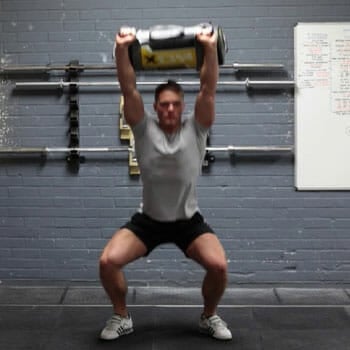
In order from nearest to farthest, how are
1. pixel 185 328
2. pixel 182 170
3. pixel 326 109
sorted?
pixel 182 170, pixel 185 328, pixel 326 109

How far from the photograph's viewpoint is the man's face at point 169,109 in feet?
9.27

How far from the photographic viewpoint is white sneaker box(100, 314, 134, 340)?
296 cm

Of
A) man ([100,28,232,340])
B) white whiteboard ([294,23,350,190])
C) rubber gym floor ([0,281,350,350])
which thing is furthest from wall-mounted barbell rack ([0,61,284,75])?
rubber gym floor ([0,281,350,350])

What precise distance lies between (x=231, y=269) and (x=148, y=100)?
1293 millimetres

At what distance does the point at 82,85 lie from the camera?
12.7 feet

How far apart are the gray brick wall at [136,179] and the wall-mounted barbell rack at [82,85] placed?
4 cm

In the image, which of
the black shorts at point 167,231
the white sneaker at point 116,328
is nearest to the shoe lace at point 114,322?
the white sneaker at point 116,328

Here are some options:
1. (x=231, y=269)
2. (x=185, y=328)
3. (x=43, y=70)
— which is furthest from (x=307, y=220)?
(x=43, y=70)

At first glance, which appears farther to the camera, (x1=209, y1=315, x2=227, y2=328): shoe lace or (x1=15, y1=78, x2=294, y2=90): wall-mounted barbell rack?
(x1=15, y1=78, x2=294, y2=90): wall-mounted barbell rack

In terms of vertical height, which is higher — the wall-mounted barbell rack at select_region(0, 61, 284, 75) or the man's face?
the wall-mounted barbell rack at select_region(0, 61, 284, 75)

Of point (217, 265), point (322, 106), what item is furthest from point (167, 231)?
point (322, 106)

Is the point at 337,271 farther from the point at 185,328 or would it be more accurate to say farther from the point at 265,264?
the point at 185,328

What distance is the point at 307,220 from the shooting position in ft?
12.9

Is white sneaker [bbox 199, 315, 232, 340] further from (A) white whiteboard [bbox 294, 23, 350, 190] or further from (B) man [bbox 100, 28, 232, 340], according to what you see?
(A) white whiteboard [bbox 294, 23, 350, 190]
